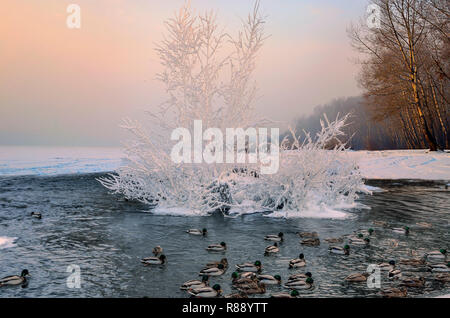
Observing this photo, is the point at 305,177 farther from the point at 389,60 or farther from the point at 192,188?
the point at 389,60

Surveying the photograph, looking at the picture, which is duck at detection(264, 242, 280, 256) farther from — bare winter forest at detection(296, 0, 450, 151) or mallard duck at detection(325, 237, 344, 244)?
bare winter forest at detection(296, 0, 450, 151)

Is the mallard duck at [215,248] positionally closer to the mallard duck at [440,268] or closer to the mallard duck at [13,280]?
the mallard duck at [13,280]

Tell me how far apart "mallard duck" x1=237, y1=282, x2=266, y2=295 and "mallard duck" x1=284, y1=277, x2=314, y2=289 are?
0.49 m

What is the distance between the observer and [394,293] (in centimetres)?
720

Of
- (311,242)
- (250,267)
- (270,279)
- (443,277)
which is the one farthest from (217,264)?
(443,277)

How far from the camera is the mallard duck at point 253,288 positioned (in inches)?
289

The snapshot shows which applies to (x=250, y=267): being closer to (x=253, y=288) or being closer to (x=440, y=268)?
(x=253, y=288)

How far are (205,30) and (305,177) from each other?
691cm

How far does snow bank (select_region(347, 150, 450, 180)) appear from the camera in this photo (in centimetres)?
2966

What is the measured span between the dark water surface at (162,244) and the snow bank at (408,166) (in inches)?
449

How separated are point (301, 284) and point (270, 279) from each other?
585mm
